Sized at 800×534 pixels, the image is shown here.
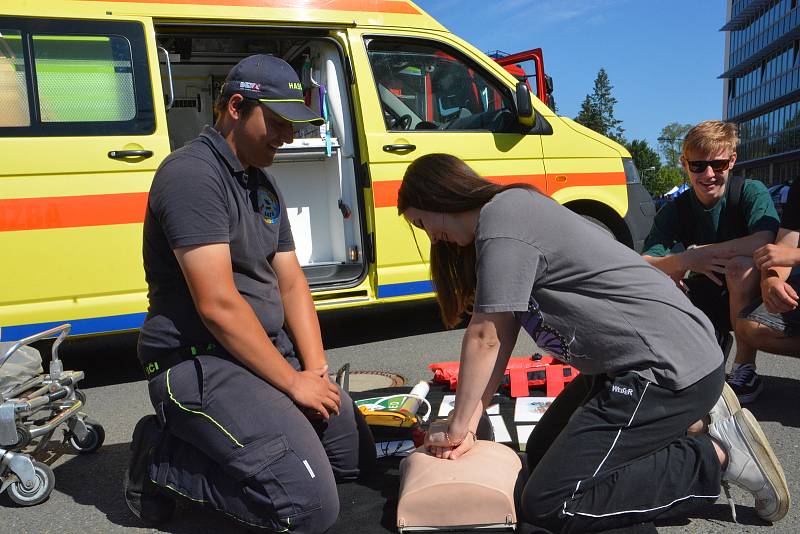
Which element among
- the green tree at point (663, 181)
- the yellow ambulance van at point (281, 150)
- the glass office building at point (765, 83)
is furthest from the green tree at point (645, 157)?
the yellow ambulance van at point (281, 150)

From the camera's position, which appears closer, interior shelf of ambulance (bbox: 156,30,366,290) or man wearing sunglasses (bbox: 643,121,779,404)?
man wearing sunglasses (bbox: 643,121,779,404)

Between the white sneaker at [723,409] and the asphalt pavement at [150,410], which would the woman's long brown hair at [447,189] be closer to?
the white sneaker at [723,409]

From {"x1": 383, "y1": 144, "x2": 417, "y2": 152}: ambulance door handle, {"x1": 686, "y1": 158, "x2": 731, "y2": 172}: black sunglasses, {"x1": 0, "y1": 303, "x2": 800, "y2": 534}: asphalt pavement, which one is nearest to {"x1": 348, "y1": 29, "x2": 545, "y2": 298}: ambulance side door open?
{"x1": 383, "y1": 144, "x2": 417, "y2": 152}: ambulance door handle

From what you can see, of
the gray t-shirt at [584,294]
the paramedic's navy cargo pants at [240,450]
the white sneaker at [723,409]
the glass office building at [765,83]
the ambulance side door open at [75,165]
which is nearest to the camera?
the gray t-shirt at [584,294]

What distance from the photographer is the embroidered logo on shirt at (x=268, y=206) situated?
2633mm

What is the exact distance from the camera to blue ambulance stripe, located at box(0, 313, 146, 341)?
12.6ft

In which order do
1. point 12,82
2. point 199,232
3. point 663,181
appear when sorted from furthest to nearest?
1. point 663,181
2. point 12,82
3. point 199,232

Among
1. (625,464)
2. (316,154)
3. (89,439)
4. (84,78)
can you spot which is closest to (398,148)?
(316,154)

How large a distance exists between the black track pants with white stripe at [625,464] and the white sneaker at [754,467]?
3.5 inches

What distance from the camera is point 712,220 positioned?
351 centimetres

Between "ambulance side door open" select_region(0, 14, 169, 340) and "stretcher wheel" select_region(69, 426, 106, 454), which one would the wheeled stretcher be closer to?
"stretcher wheel" select_region(69, 426, 106, 454)

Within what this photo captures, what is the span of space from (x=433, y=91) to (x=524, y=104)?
2.28 feet

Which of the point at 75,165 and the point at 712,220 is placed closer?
the point at 712,220

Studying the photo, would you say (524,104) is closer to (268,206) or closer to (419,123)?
(419,123)
